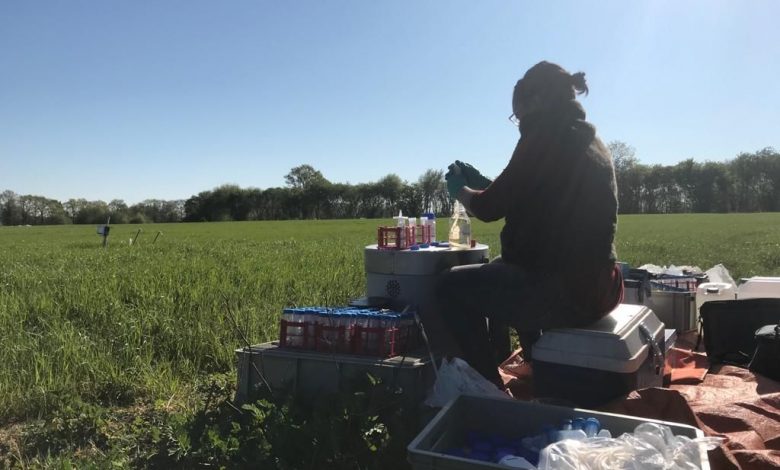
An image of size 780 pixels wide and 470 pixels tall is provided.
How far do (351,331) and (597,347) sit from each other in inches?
43.7

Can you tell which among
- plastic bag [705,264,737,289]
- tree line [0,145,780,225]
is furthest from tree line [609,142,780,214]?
plastic bag [705,264,737,289]

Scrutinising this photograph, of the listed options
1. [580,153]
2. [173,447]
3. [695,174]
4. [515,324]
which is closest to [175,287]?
[173,447]

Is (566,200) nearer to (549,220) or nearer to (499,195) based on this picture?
(549,220)

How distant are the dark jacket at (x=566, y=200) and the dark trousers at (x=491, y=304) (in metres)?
0.07

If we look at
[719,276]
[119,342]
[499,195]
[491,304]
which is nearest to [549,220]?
[499,195]

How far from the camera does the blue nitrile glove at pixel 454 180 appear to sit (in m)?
2.82

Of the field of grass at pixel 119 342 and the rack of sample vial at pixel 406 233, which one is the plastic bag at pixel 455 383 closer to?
the rack of sample vial at pixel 406 233

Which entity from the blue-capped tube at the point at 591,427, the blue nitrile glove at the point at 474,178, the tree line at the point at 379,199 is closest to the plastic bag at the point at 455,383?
the blue-capped tube at the point at 591,427

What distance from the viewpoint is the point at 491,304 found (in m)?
2.49

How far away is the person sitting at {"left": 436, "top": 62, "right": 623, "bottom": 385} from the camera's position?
7.77 ft

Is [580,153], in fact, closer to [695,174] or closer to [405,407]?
[405,407]

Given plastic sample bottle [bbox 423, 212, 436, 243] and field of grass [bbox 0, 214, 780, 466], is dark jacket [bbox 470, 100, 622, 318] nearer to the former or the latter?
plastic sample bottle [bbox 423, 212, 436, 243]

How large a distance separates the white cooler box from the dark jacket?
0.13 m

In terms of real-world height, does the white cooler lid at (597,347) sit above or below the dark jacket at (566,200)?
below
